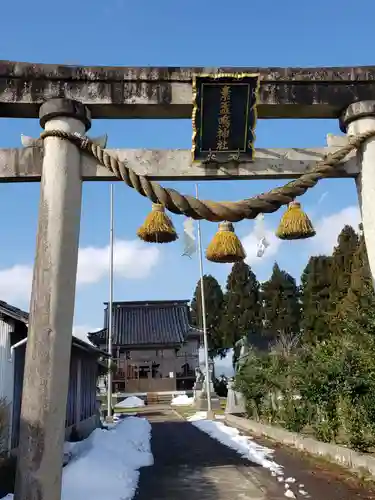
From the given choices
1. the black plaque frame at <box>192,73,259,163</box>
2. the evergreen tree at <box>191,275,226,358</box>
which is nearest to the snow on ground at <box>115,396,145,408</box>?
the evergreen tree at <box>191,275,226,358</box>

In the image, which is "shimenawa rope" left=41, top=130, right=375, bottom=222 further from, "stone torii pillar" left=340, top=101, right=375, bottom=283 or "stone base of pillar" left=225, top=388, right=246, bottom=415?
"stone base of pillar" left=225, top=388, right=246, bottom=415

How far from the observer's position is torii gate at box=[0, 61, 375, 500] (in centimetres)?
410

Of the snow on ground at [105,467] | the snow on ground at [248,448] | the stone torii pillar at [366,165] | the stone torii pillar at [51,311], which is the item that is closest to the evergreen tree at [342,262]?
the snow on ground at [248,448]

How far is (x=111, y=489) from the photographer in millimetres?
7965

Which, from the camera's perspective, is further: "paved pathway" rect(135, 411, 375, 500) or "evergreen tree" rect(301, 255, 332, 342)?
"evergreen tree" rect(301, 255, 332, 342)

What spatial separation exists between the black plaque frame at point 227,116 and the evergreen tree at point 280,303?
38.0 meters

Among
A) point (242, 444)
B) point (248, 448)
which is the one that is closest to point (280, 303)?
point (242, 444)

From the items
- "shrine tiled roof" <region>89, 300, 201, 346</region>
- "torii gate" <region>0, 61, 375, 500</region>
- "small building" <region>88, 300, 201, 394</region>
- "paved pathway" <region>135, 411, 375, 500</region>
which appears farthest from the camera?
"shrine tiled roof" <region>89, 300, 201, 346</region>

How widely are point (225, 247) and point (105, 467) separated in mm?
6814

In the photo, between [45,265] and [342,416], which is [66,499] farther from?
[342,416]

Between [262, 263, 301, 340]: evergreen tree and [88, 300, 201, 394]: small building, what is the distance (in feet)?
22.2

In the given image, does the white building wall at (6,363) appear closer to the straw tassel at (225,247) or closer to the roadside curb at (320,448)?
the straw tassel at (225,247)

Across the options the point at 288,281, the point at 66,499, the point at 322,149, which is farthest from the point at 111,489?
the point at 288,281

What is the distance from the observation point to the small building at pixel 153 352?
3900 cm
